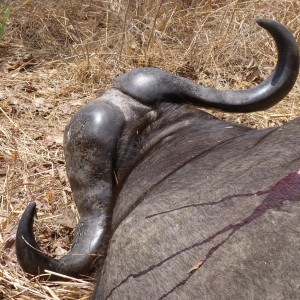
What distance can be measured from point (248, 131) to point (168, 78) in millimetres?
559

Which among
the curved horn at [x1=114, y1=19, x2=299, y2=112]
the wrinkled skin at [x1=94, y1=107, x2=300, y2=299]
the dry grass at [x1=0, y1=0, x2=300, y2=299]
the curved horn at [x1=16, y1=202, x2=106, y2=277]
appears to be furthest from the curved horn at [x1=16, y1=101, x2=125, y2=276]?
the dry grass at [x1=0, y1=0, x2=300, y2=299]

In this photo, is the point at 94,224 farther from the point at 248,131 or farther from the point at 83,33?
the point at 83,33

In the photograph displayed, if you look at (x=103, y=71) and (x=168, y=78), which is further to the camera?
(x=103, y=71)

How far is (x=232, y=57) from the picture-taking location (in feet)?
18.9

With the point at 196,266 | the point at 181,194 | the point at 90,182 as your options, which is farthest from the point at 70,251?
the point at 196,266

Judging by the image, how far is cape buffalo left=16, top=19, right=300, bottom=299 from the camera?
1771mm

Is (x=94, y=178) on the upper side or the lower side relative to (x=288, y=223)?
lower

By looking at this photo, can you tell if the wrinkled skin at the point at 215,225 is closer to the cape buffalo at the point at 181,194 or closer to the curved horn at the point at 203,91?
the cape buffalo at the point at 181,194

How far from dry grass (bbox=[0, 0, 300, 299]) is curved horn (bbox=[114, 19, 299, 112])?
1103 millimetres

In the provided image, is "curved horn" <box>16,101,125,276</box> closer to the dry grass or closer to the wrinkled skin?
the wrinkled skin

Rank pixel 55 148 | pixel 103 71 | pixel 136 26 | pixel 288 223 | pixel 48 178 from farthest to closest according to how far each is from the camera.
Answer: pixel 136 26
pixel 103 71
pixel 55 148
pixel 48 178
pixel 288 223

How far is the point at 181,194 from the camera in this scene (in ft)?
7.22

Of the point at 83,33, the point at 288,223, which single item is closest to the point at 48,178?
the point at 83,33

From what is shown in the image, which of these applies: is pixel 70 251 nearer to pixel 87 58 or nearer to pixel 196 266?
pixel 196 266
